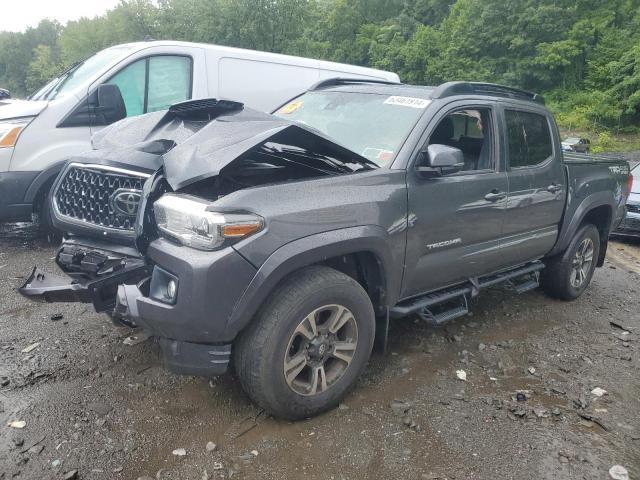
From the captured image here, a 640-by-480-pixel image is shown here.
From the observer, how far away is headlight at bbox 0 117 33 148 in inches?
207

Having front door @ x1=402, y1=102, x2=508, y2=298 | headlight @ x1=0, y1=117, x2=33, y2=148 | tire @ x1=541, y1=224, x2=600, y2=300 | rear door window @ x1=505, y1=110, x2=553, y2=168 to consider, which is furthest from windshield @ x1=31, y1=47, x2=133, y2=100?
tire @ x1=541, y1=224, x2=600, y2=300

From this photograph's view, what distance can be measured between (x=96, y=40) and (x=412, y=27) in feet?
99.5

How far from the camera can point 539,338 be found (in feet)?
14.0

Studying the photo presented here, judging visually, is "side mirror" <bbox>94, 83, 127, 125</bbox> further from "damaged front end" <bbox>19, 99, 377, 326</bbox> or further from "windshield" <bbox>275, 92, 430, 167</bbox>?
"windshield" <bbox>275, 92, 430, 167</bbox>

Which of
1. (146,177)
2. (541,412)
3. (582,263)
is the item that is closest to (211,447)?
(146,177)

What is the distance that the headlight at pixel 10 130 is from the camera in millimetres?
5269

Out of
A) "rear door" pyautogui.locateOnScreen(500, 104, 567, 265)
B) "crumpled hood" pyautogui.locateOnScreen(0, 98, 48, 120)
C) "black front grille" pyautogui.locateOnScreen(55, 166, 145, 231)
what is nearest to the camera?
"black front grille" pyautogui.locateOnScreen(55, 166, 145, 231)

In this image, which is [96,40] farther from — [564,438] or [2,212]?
[564,438]

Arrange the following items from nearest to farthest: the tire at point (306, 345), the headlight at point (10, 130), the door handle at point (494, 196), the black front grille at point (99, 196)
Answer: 1. the tire at point (306, 345)
2. the black front grille at point (99, 196)
3. the door handle at point (494, 196)
4. the headlight at point (10, 130)

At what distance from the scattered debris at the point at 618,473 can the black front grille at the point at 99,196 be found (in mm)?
2993

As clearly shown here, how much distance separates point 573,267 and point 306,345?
11.5 ft

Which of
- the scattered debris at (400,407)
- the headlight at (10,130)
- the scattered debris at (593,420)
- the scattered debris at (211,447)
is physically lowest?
the scattered debris at (593,420)

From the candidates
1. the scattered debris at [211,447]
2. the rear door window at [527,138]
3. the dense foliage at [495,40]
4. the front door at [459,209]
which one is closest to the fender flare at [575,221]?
the rear door window at [527,138]

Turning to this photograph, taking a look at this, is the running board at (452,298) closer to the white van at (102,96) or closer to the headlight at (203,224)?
the headlight at (203,224)
